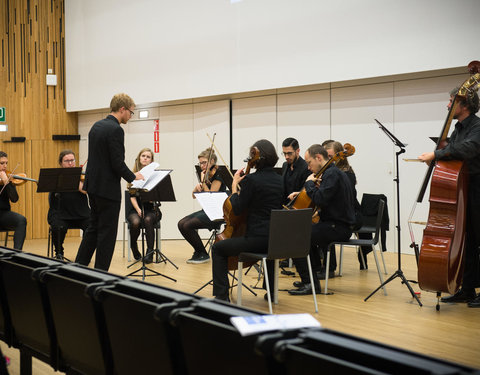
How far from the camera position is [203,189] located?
6.80m

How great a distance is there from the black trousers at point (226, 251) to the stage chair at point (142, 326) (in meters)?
2.44

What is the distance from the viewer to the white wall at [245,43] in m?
6.80

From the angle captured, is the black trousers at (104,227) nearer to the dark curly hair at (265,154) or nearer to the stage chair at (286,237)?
the stage chair at (286,237)

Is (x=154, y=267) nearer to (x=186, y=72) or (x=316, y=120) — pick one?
(x=316, y=120)

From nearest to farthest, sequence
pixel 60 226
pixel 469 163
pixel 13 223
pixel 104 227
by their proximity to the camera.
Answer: pixel 469 163 → pixel 104 227 → pixel 60 226 → pixel 13 223

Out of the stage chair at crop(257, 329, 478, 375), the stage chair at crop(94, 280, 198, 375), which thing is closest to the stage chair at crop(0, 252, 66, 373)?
the stage chair at crop(94, 280, 198, 375)

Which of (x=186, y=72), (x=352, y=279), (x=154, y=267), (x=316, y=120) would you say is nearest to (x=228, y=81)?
(x=186, y=72)

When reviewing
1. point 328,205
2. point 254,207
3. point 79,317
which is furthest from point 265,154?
point 79,317

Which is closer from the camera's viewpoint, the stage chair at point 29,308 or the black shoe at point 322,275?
the stage chair at point 29,308

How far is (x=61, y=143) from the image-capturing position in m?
10.6

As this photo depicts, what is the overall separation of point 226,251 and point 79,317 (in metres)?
2.43

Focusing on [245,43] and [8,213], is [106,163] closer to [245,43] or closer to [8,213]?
[8,213]

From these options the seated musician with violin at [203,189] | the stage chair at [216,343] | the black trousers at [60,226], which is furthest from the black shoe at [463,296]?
the black trousers at [60,226]

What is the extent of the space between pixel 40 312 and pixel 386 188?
611 cm
